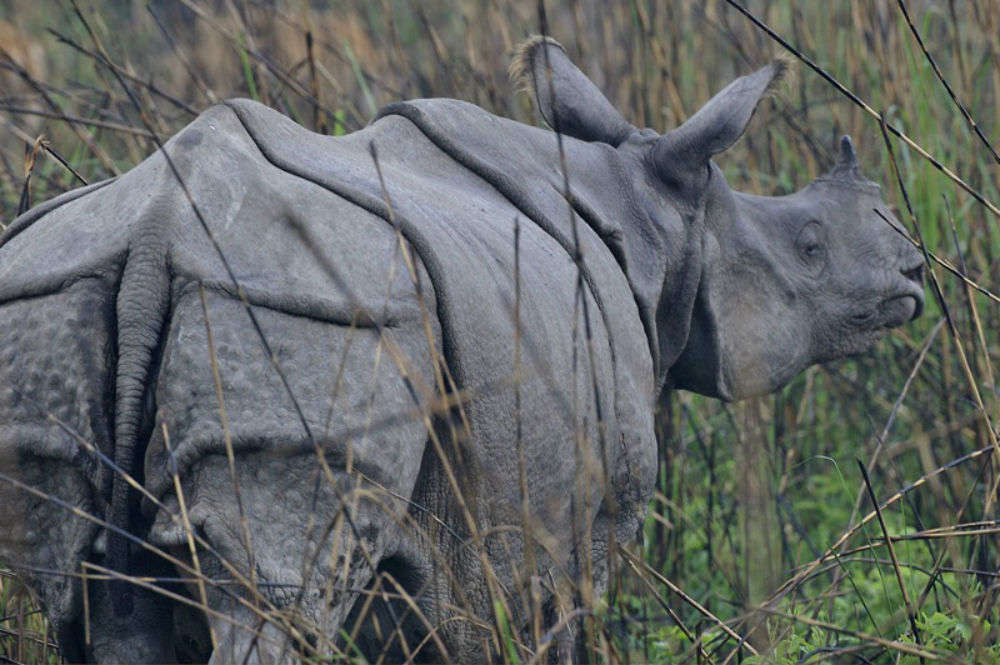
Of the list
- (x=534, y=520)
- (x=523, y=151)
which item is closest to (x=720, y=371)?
(x=523, y=151)

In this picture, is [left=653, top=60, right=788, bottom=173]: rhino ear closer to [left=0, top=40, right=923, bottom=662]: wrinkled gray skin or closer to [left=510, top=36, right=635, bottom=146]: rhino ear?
[left=510, top=36, right=635, bottom=146]: rhino ear

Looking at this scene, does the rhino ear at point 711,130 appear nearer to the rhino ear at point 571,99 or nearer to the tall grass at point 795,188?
the rhino ear at point 571,99

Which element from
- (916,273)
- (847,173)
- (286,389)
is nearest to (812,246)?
(847,173)

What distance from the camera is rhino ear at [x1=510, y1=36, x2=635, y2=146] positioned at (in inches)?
147

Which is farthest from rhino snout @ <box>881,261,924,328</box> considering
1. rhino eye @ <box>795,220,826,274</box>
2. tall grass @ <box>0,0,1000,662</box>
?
rhino eye @ <box>795,220,826,274</box>

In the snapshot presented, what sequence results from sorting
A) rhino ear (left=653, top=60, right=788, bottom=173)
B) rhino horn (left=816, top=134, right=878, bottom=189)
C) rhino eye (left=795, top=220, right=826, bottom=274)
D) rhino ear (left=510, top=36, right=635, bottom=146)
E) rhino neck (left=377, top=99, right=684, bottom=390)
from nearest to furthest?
rhino neck (left=377, top=99, right=684, bottom=390)
rhino ear (left=653, top=60, right=788, bottom=173)
rhino ear (left=510, top=36, right=635, bottom=146)
rhino eye (left=795, top=220, right=826, bottom=274)
rhino horn (left=816, top=134, right=878, bottom=189)

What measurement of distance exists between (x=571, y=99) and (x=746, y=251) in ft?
1.98

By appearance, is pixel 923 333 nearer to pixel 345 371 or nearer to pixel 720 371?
pixel 720 371

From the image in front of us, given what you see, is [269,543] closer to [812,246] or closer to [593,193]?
[593,193]

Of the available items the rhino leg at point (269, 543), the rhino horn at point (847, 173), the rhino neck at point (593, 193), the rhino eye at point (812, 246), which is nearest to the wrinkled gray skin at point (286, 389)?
the rhino leg at point (269, 543)

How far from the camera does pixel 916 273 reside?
4109 mm

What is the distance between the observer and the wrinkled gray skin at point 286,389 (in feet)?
7.15

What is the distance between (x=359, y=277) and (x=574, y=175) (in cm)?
119

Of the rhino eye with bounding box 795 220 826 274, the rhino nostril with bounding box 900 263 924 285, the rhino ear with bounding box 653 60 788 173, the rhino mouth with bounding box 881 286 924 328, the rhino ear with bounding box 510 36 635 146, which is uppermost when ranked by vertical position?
the rhino ear with bounding box 510 36 635 146
